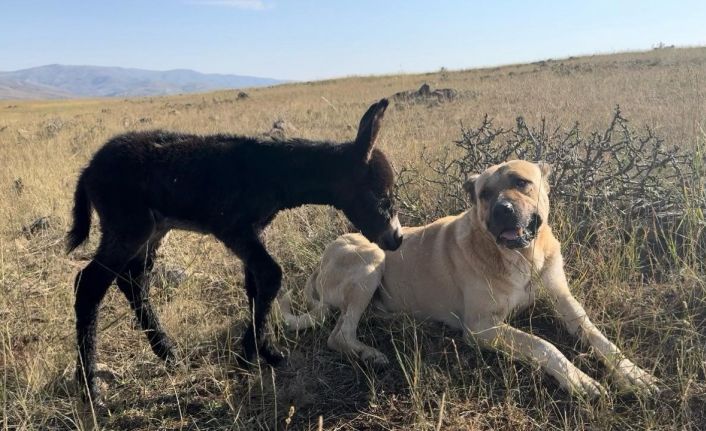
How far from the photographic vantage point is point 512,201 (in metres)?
3.34

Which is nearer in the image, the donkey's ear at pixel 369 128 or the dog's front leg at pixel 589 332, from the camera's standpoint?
the dog's front leg at pixel 589 332

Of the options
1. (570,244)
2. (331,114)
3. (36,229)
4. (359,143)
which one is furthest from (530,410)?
(331,114)

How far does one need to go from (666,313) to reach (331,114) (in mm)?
13957

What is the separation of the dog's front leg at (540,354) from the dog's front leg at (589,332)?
0.54 ft

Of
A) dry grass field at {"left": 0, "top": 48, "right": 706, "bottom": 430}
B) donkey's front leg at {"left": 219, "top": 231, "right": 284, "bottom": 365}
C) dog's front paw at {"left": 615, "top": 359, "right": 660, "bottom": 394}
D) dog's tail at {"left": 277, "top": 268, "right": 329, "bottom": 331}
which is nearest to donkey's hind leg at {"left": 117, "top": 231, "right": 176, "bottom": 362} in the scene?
dry grass field at {"left": 0, "top": 48, "right": 706, "bottom": 430}

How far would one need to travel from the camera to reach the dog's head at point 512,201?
3.27 m

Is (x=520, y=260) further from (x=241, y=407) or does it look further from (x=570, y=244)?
(x=241, y=407)

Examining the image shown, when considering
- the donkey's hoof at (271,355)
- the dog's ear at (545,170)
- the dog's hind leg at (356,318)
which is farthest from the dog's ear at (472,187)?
the donkey's hoof at (271,355)

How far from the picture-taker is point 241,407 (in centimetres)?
272

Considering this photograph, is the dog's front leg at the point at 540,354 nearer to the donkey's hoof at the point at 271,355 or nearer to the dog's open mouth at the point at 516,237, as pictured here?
the dog's open mouth at the point at 516,237

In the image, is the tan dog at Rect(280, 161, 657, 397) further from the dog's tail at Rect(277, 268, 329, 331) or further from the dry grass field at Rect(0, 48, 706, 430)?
the dry grass field at Rect(0, 48, 706, 430)

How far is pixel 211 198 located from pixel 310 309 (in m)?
1.51

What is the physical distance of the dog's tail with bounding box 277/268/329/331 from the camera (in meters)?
3.79

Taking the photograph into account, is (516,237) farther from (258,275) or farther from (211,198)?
(211,198)
